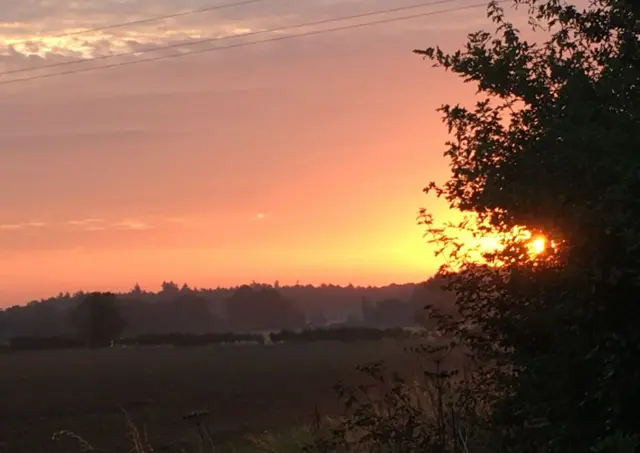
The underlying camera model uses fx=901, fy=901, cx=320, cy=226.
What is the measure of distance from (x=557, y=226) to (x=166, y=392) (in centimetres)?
4041

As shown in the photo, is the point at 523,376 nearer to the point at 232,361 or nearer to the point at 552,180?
the point at 552,180

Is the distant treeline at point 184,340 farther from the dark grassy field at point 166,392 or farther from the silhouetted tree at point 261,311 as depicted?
the silhouetted tree at point 261,311

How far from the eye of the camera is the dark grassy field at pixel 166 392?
84.3 feet

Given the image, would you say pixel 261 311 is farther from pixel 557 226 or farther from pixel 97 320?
pixel 557 226

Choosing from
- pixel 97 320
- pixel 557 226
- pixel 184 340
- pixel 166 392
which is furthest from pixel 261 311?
→ pixel 557 226

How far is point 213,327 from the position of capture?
165375 mm

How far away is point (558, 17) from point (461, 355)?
2.82m

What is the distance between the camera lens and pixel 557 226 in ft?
17.6

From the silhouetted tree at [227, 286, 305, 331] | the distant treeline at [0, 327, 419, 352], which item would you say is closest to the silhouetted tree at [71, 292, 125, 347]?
the distant treeline at [0, 327, 419, 352]

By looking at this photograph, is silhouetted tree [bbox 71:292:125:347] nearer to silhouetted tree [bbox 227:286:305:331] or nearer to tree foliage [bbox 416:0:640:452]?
silhouetted tree [bbox 227:286:305:331]

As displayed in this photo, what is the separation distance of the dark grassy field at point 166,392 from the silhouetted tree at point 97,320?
2409 centimetres

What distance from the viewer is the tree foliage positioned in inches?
200

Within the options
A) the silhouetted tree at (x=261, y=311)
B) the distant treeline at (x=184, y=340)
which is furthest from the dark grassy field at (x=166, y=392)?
the silhouetted tree at (x=261, y=311)

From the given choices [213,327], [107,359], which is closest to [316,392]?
[107,359]
